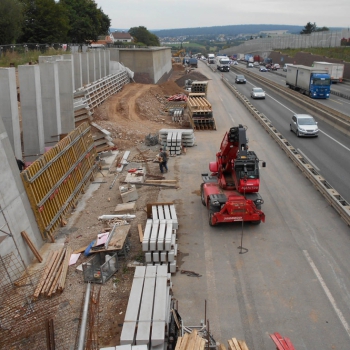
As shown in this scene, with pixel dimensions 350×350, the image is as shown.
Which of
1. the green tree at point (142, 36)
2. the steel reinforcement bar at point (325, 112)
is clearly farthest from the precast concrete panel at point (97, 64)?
the green tree at point (142, 36)

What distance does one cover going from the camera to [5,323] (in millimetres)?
9500

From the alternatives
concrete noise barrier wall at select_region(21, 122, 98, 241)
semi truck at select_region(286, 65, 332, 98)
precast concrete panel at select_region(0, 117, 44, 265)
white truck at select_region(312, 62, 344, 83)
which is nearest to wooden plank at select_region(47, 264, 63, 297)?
precast concrete panel at select_region(0, 117, 44, 265)

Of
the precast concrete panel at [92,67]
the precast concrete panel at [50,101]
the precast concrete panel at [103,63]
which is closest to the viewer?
the precast concrete panel at [50,101]

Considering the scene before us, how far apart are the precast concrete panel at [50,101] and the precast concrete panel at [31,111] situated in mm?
1330

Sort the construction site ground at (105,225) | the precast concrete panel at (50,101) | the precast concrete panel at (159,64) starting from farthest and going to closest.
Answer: the precast concrete panel at (159,64), the precast concrete panel at (50,101), the construction site ground at (105,225)

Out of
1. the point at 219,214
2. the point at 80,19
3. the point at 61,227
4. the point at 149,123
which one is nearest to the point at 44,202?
the point at 61,227

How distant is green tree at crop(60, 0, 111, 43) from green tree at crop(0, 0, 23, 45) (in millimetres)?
28087

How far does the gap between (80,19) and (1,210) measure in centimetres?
6188

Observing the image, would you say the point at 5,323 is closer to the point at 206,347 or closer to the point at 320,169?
the point at 206,347

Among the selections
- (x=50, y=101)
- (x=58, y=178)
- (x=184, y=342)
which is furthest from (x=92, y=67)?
(x=184, y=342)

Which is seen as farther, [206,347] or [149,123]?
[149,123]

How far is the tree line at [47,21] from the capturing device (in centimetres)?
3669

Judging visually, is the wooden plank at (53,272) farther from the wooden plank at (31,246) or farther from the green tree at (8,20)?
the green tree at (8,20)

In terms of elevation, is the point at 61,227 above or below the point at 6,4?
below
